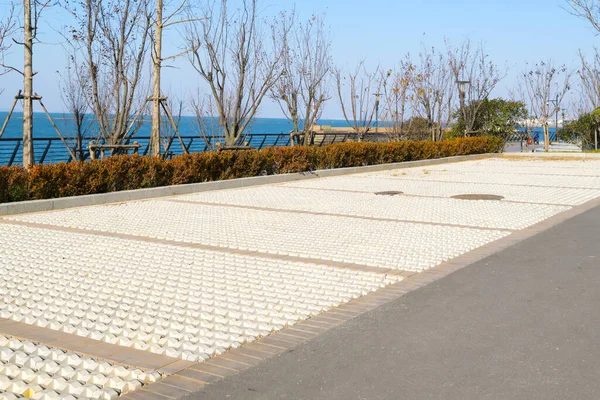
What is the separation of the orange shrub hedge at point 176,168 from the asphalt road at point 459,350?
839cm

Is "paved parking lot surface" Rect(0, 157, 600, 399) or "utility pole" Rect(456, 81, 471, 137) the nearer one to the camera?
"paved parking lot surface" Rect(0, 157, 600, 399)

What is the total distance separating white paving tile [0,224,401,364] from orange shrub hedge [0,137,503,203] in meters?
3.90

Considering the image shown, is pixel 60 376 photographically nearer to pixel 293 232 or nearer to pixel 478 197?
pixel 293 232

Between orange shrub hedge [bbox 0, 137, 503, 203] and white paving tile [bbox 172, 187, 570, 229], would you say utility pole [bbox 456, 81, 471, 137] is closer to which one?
orange shrub hedge [bbox 0, 137, 503, 203]

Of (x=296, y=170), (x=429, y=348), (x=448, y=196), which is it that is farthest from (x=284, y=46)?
(x=429, y=348)

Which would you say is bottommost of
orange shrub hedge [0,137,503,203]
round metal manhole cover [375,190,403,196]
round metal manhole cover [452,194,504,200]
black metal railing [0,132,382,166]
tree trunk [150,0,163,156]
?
round metal manhole cover [452,194,504,200]

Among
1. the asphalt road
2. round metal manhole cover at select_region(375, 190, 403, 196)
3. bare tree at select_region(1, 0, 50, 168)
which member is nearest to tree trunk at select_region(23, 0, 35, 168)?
bare tree at select_region(1, 0, 50, 168)

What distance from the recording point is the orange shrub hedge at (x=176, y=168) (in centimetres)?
1216

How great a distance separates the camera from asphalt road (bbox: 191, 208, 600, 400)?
12.5 ft

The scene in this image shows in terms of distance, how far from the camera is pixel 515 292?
6004 millimetres

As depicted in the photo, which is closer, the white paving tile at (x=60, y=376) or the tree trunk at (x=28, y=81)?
the white paving tile at (x=60, y=376)

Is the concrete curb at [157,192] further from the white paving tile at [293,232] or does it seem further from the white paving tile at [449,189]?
the white paving tile at [449,189]

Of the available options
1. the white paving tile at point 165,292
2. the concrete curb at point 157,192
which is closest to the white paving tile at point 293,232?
the concrete curb at point 157,192

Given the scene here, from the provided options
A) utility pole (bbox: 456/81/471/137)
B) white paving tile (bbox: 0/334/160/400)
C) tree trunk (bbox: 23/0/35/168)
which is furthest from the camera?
utility pole (bbox: 456/81/471/137)
